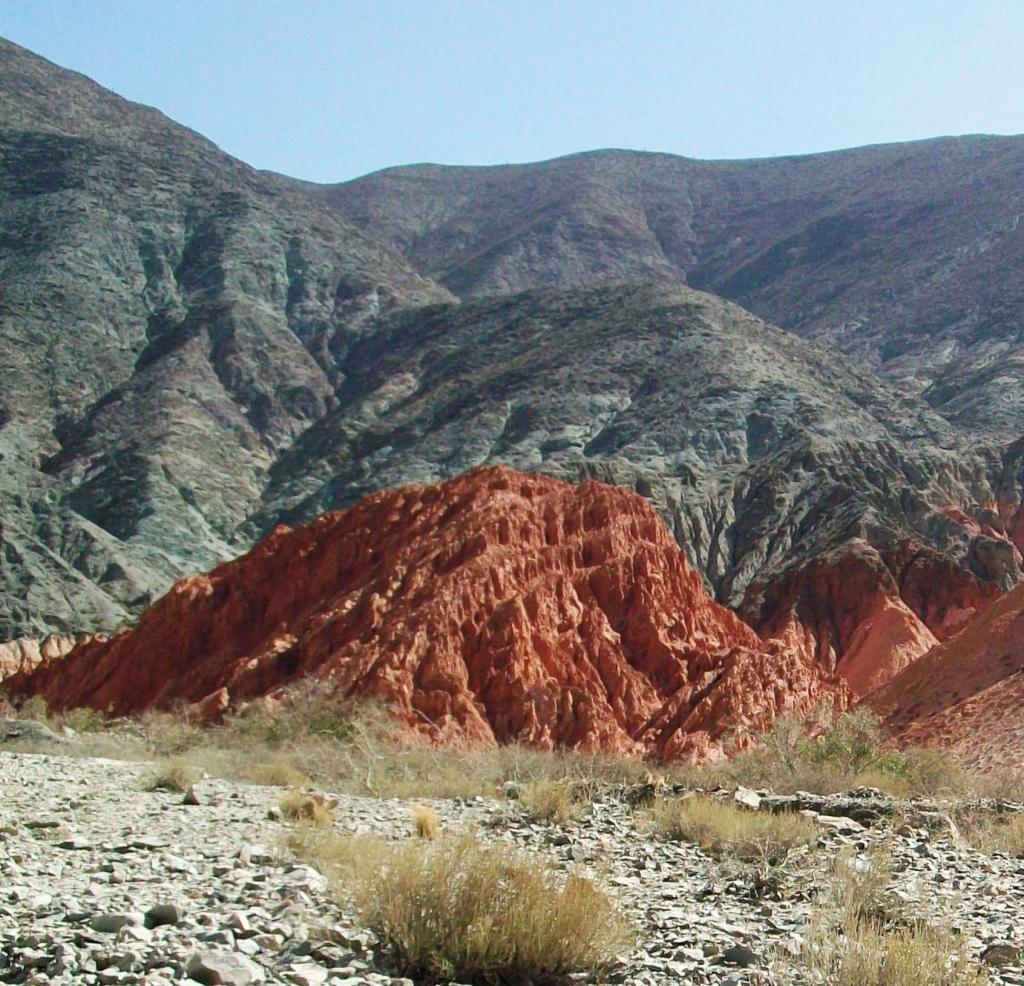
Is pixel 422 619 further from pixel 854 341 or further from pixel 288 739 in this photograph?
pixel 854 341

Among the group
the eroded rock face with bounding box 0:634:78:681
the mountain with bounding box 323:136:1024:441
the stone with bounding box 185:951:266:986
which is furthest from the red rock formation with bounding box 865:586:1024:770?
the mountain with bounding box 323:136:1024:441

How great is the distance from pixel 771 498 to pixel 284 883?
75549 mm

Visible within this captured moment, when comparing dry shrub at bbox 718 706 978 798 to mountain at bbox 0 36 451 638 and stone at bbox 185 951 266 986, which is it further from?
mountain at bbox 0 36 451 638

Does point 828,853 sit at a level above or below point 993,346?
below

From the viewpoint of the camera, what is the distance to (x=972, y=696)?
122 feet

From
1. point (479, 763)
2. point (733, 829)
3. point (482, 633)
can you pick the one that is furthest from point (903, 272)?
point (733, 829)

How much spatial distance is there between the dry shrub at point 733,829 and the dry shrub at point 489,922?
14.7ft

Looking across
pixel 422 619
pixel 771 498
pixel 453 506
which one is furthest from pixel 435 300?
pixel 422 619

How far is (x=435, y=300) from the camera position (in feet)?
462

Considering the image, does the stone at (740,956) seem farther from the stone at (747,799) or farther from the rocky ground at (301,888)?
the stone at (747,799)

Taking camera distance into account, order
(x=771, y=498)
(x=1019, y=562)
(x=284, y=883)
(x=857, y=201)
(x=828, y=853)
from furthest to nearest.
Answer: (x=857, y=201), (x=771, y=498), (x=1019, y=562), (x=828, y=853), (x=284, y=883)

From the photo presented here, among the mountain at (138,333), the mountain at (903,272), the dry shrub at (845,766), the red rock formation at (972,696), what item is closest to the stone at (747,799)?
the dry shrub at (845,766)

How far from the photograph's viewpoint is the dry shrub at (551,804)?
54.0ft

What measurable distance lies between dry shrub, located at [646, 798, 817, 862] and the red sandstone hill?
2404cm
